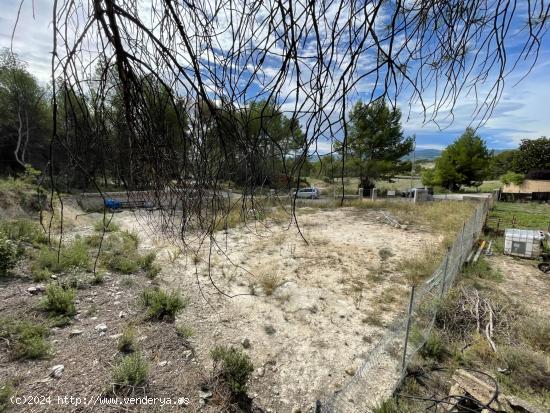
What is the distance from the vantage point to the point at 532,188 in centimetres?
2373

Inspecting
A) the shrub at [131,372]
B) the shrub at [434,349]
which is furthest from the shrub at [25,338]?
the shrub at [434,349]

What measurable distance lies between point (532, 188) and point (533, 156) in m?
7.83

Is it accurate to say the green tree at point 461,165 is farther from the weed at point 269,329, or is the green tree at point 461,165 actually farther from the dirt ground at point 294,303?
the weed at point 269,329

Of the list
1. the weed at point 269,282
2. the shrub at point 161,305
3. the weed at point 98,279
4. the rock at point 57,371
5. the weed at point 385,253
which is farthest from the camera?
the weed at point 385,253

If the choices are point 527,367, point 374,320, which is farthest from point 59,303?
point 527,367

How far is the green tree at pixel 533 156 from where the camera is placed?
91.9ft

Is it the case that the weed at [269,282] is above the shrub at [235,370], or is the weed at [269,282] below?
below

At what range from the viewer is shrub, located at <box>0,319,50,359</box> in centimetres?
249

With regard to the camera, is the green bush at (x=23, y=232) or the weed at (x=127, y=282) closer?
the weed at (x=127, y=282)

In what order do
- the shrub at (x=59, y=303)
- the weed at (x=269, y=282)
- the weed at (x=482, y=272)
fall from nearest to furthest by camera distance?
1. the shrub at (x=59, y=303)
2. the weed at (x=269, y=282)
3. the weed at (x=482, y=272)

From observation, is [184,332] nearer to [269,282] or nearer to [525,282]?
[269,282]

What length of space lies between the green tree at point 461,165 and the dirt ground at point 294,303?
20.7 metres

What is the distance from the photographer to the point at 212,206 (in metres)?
1.10

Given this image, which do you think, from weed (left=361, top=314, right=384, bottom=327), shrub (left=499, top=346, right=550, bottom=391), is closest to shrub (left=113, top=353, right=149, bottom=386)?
weed (left=361, top=314, right=384, bottom=327)
